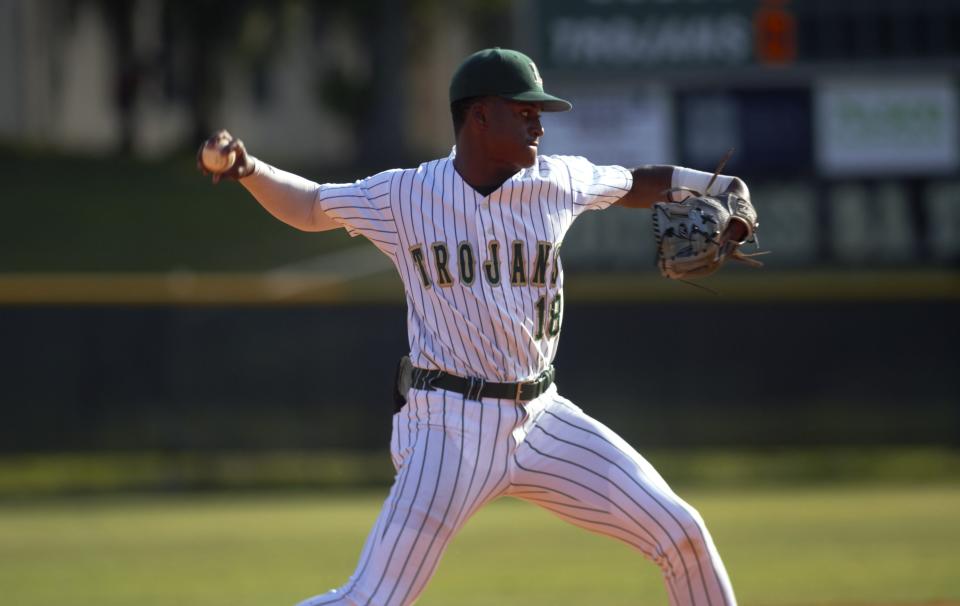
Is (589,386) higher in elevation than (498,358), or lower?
lower

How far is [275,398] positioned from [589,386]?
2.22 meters

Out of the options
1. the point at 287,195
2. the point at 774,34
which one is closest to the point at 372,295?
the point at 774,34

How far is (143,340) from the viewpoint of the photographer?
33.9ft

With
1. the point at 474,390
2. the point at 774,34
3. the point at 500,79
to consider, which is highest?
A: the point at 774,34

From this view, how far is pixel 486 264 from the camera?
367 cm

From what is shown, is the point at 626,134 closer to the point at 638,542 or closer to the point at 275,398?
the point at 275,398

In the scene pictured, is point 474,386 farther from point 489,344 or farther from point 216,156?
point 216,156

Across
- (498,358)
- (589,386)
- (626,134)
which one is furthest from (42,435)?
(498,358)

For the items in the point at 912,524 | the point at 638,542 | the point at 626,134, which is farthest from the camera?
the point at 626,134

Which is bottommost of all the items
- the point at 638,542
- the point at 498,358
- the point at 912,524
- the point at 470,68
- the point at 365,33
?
the point at 912,524

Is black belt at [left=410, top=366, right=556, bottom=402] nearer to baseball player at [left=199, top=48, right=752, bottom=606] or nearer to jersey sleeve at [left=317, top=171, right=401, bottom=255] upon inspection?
baseball player at [left=199, top=48, right=752, bottom=606]

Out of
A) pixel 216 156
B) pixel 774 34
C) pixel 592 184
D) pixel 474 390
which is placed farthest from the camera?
pixel 774 34

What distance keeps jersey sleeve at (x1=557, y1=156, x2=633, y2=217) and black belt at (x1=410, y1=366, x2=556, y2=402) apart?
0.49m

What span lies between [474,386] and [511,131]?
2.08ft
